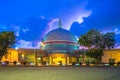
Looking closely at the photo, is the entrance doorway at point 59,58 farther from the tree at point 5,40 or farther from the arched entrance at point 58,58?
the tree at point 5,40

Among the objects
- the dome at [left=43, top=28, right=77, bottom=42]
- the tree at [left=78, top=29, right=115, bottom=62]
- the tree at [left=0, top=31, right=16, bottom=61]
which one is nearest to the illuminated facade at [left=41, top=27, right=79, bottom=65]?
the dome at [left=43, top=28, right=77, bottom=42]

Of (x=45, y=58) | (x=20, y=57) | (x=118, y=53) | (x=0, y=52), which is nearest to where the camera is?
(x=0, y=52)

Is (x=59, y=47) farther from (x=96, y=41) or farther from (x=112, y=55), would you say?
(x=96, y=41)

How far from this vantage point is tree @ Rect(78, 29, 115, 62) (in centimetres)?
8294

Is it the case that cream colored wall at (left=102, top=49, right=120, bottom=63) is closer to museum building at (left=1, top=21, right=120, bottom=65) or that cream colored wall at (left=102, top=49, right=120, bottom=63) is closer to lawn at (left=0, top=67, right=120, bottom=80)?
museum building at (left=1, top=21, right=120, bottom=65)

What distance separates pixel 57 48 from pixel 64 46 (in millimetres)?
3077

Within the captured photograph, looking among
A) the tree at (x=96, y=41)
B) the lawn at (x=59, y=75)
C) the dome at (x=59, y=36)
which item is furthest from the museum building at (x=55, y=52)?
the lawn at (x=59, y=75)

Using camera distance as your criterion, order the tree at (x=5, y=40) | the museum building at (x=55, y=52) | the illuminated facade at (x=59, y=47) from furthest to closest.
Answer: the illuminated facade at (x=59, y=47), the museum building at (x=55, y=52), the tree at (x=5, y=40)

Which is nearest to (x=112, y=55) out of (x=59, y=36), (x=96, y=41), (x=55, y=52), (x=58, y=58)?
(x=96, y=41)

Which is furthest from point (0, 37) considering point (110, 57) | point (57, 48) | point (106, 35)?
point (57, 48)

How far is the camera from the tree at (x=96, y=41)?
8294 centimetres

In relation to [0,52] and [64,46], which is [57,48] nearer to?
[64,46]

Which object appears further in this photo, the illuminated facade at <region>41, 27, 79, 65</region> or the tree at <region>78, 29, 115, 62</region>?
the illuminated facade at <region>41, 27, 79, 65</region>

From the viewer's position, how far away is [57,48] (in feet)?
406
